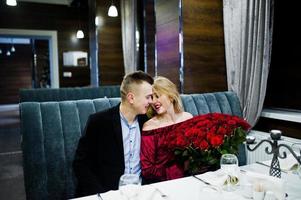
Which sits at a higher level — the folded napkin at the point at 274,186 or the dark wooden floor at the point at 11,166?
the folded napkin at the point at 274,186

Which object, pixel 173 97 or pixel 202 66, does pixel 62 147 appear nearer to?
pixel 173 97

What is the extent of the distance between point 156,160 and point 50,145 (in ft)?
2.42

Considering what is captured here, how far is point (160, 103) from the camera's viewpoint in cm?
202

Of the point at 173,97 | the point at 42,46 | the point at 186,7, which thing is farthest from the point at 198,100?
the point at 42,46

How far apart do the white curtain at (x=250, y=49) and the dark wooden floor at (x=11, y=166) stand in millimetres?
2607

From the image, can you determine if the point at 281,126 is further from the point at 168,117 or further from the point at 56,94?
the point at 56,94

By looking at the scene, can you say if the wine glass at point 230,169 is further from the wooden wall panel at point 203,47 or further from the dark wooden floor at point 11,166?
the dark wooden floor at point 11,166

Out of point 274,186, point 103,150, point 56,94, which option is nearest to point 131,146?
point 103,150

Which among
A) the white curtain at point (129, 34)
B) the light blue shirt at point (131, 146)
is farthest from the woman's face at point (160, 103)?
the white curtain at point (129, 34)

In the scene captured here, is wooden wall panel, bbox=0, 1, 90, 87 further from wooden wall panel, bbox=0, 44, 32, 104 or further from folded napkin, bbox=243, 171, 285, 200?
folded napkin, bbox=243, 171, 285, 200

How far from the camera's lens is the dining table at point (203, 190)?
1.19 metres

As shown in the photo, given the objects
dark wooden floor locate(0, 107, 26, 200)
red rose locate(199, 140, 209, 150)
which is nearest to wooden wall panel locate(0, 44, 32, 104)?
dark wooden floor locate(0, 107, 26, 200)

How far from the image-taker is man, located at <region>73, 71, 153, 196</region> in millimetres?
1737

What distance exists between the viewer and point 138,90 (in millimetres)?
1837
